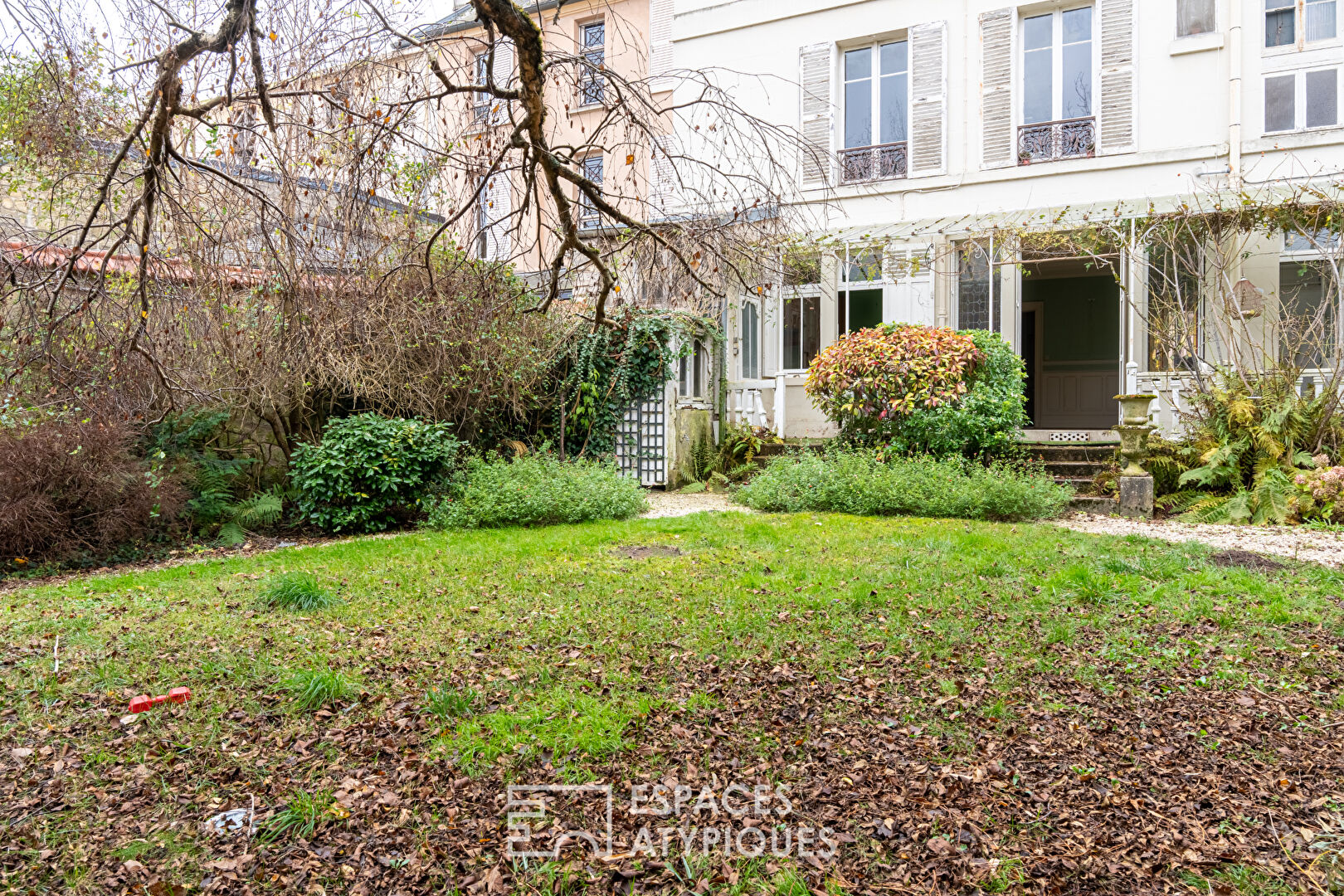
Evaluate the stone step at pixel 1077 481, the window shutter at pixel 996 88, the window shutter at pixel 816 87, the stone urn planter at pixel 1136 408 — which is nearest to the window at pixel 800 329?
the window shutter at pixel 816 87

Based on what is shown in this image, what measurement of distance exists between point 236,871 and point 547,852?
2.68 ft

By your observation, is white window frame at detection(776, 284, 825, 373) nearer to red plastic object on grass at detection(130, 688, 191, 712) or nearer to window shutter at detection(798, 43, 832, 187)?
window shutter at detection(798, 43, 832, 187)

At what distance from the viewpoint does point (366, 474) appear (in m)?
7.77

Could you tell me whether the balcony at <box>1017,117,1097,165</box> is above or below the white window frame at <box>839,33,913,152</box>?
below

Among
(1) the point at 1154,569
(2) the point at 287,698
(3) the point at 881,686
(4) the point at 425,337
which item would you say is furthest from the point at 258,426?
(1) the point at 1154,569

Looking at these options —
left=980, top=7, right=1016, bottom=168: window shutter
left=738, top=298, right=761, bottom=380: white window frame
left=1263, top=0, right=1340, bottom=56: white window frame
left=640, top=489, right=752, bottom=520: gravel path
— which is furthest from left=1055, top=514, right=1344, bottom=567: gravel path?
left=1263, top=0, right=1340, bottom=56: white window frame

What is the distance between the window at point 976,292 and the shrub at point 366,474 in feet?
24.9

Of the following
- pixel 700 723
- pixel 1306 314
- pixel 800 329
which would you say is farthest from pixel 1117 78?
pixel 700 723

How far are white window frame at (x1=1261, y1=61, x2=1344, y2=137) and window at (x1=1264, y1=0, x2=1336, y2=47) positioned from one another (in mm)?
367

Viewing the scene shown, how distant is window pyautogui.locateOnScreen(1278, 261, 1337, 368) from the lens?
908 centimetres

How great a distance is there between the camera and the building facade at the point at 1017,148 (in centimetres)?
1000

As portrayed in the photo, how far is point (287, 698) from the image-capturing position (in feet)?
10.7

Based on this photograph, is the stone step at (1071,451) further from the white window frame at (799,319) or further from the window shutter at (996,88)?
the window shutter at (996,88)

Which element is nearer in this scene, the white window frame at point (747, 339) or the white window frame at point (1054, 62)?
the white window frame at point (1054, 62)
